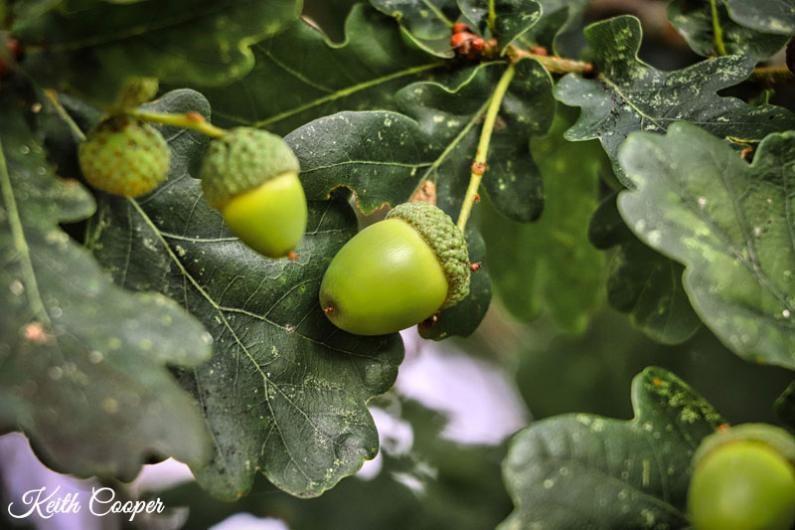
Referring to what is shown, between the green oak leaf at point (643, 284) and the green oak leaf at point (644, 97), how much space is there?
296 mm

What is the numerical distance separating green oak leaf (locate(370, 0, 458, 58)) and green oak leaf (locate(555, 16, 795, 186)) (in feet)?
0.72

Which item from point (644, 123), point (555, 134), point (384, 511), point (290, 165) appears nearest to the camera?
point (290, 165)

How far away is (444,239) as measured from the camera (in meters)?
1.10

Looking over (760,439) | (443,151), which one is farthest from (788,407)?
(443,151)

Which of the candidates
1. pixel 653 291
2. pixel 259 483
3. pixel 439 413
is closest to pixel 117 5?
pixel 653 291

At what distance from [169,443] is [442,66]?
82 centimetres

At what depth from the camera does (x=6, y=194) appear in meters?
0.85

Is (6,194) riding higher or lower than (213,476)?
higher

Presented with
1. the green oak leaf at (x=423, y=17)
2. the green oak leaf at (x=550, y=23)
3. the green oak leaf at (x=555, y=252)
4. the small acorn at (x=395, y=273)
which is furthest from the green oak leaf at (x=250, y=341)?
the green oak leaf at (x=555, y=252)

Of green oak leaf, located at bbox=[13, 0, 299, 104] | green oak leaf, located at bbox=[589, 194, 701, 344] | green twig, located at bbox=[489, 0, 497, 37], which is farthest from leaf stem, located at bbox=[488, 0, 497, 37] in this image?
green oak leaf, located at bbox=[13, 0, 299, 104]

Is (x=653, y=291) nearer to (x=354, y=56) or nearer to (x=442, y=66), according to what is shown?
(x=442, y=66)

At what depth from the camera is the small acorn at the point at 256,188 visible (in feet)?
2.94

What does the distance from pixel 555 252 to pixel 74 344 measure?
1.26 metres

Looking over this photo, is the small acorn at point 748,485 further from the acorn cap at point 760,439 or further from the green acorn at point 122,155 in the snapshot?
the green acorn at point 122,155
